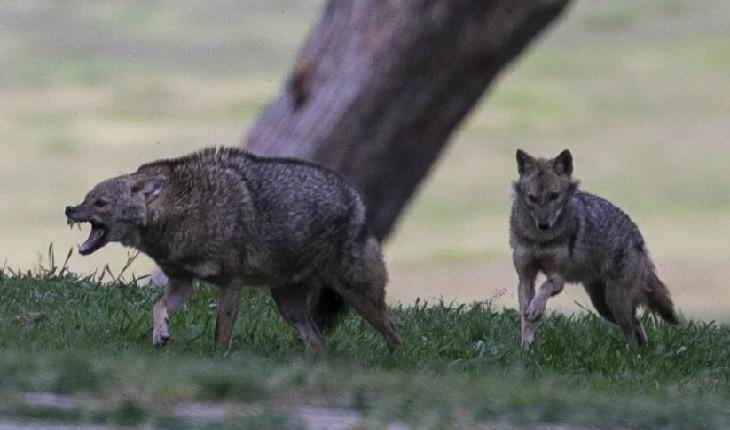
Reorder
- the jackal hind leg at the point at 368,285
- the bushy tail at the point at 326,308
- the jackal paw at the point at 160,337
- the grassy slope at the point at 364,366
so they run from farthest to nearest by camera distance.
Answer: the bushy tail at the point at 326,308 → the jackal hind leg at the point at 368,285 → the jackal paw at the point at 160,337 → the grassy slope at the point at 364,366

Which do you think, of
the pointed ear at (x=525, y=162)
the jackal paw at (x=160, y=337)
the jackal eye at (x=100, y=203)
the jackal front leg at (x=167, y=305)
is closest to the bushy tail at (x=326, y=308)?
the jackal front leg at (x=167, y=305)

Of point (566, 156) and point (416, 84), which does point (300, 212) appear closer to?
point (566, 156)

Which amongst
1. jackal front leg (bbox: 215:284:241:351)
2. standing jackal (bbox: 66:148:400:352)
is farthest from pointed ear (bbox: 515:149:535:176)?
jackal front leg (bbox: 215:284:241:351)

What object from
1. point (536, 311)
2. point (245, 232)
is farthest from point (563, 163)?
point (245, 232)

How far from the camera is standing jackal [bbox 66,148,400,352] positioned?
1066 cm

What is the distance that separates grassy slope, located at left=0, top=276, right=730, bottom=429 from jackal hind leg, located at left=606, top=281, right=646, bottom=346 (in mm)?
131

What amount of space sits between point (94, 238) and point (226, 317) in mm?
913

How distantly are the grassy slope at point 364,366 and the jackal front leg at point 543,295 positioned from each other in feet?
0.64

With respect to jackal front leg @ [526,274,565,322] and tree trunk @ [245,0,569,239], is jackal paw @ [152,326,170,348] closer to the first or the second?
jackal front leg @ [526,274,565,322]

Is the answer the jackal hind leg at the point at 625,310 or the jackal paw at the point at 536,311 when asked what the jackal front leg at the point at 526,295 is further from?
the jackal hind leg at the point at 625,310

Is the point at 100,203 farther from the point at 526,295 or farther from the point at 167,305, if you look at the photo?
the point at 526,295

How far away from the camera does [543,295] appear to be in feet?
39.8

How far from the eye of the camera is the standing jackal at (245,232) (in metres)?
10.7

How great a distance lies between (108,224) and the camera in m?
10.7
